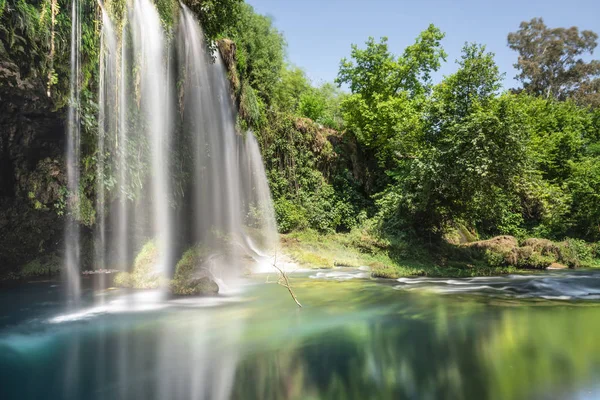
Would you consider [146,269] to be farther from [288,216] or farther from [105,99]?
[288,216]

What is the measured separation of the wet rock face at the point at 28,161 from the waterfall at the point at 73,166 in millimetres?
400

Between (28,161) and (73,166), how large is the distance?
166 cm

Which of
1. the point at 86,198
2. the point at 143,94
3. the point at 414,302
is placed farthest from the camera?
the point at 143,94

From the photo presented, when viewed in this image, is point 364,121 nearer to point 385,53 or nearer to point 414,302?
point 385,53

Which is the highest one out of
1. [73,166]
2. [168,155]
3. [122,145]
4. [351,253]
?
[168,155]

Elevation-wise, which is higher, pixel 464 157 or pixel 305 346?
pixel 464 157

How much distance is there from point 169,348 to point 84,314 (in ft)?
11.6

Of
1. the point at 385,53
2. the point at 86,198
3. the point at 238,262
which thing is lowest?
the point at 238,262

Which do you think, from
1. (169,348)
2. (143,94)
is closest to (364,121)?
(143,94)

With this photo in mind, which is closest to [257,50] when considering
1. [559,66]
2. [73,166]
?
[73,166]

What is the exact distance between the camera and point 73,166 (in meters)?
11.1

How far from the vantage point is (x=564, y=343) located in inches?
240

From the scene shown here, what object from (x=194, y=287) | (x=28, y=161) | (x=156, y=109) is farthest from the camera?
(x=156, y=109)

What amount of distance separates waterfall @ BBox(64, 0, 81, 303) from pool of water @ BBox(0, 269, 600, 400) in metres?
2.50
